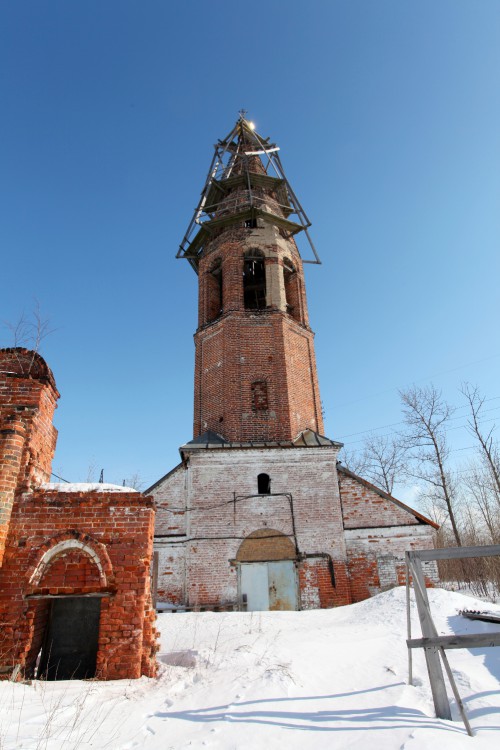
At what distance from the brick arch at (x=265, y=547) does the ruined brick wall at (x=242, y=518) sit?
0.30 feet

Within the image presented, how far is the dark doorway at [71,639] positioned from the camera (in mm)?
4996

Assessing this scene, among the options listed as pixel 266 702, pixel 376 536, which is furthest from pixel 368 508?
pixel 266 702

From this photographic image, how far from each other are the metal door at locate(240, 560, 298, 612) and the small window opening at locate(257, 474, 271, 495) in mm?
1765

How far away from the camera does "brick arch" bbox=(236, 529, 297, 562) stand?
10328mm

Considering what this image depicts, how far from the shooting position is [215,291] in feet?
51.6

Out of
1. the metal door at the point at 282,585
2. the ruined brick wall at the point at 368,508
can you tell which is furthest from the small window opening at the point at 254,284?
the metal door at the point at 282,585

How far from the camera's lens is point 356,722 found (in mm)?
3361

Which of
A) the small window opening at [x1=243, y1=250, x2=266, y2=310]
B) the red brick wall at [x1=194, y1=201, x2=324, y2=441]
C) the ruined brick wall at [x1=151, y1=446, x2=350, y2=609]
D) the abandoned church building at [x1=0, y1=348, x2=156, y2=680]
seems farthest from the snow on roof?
the small window opening at [x1=243, y1=250, x2=266, y2=310]

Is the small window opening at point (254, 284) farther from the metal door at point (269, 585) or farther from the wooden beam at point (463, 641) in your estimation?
the wooden beam at point (463, 641)

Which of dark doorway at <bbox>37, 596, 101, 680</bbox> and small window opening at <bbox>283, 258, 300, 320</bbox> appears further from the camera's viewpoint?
small window opening at <bbox>283, 258, 300, 320</bbox>

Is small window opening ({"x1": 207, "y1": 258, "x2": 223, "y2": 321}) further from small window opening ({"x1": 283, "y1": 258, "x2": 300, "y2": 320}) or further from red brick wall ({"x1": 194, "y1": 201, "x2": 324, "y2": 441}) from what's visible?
small window opening ({"x1": 283, "y1": 258, "x2": 300, "y2": 320})

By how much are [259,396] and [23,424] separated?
8.23m

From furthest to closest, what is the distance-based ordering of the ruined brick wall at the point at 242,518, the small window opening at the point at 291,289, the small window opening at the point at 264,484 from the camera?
1. the small window opening at the point at 291,289
2. the small window opening at the point at 264,484
3. the ruined brick wall at the point at 242,518

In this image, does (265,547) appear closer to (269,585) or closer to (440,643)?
(269,585)
